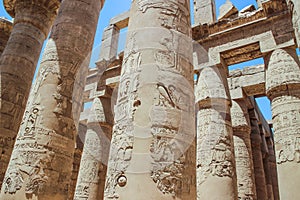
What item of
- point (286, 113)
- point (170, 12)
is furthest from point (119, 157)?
point (286, 113)

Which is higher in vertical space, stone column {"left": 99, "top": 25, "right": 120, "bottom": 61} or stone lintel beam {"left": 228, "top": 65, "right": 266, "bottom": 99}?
stone column {"left": 99, "top": 25, "right": 120, "bottom": 61}

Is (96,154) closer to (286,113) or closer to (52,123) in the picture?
(52,123)

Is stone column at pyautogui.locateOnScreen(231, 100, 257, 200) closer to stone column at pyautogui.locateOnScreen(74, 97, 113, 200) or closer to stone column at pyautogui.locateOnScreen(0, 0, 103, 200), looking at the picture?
stone column at pyautogui.locateOnScreen(74, 97, 113, 200)

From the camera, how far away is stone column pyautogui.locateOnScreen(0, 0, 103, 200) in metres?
4.79

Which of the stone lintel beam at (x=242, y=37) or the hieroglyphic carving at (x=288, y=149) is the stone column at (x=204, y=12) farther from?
the hieroglyphic carving at (x=288, y=149)

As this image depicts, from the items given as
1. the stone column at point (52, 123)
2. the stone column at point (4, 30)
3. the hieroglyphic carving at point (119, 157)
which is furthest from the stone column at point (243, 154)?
the stone column at point (4, 30)

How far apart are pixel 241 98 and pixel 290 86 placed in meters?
4.38

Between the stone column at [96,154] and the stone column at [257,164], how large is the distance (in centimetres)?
733

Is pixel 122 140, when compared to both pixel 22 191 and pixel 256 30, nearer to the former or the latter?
pixel 22 191

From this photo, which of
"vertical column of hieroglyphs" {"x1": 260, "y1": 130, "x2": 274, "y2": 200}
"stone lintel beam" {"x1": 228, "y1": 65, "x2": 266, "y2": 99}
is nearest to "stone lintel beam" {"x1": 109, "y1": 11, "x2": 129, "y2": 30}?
"stone lintel beam" {"x1": 228, "y1": 65, "x2": 266, "y2": 99}

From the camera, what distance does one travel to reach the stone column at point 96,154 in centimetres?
947

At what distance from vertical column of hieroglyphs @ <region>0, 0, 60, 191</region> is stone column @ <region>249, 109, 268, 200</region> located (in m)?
10.5

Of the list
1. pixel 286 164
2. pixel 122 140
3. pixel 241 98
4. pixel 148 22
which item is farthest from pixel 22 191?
pixel 241 98

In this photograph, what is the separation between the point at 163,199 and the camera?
110 inches
